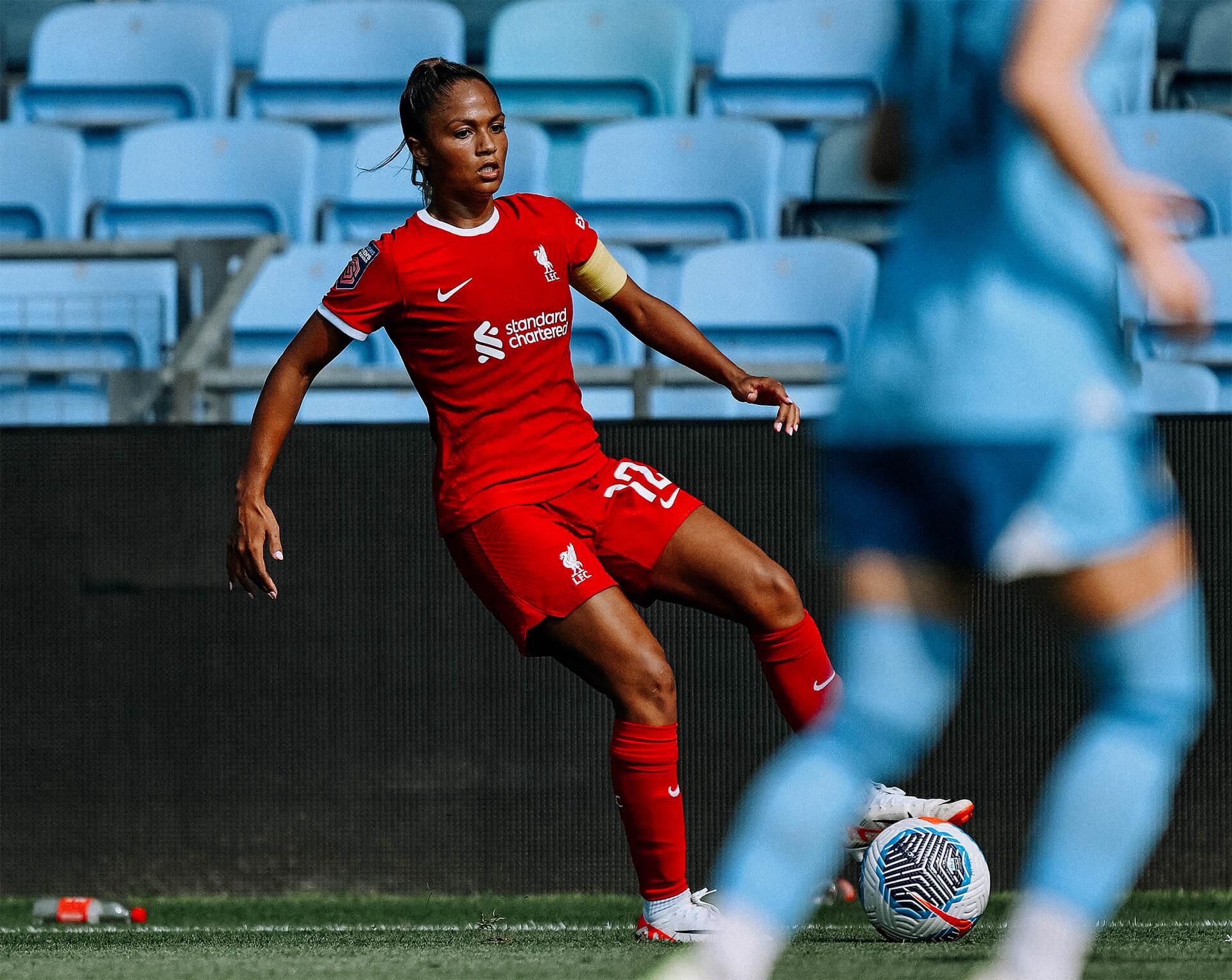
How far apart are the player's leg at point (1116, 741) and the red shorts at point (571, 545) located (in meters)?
1.71

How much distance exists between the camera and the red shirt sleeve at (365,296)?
378 centimetres

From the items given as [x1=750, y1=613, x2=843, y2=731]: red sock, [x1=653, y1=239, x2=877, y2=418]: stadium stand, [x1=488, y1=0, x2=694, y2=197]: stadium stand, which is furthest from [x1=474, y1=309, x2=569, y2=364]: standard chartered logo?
[x1=488, y1=0, x2=694, y2=197]: stadium stand

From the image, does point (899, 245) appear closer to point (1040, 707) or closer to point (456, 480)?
point (456, 480)

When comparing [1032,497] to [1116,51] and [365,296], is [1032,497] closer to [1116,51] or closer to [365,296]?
[1116,51]

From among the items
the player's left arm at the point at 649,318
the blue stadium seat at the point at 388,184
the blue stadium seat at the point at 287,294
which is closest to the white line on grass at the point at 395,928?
the player's left arm at the point at 649,318

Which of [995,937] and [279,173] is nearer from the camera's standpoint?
[995,937]

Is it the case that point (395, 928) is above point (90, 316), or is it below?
below

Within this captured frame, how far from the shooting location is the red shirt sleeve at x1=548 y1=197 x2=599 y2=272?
4070 mm

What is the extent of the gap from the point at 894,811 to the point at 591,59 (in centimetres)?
521

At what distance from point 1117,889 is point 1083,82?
99 centimetres

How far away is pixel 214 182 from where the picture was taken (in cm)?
765

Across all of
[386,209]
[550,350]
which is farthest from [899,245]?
[386,209]

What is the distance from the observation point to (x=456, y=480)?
388cm

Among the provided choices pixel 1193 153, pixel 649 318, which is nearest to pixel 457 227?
pixel 649 318
